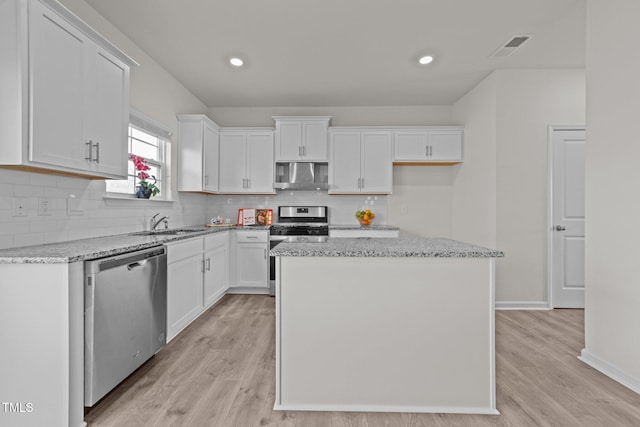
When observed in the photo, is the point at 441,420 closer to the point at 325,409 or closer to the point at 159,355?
the point at 325,409

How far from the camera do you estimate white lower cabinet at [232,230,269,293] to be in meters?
4.36

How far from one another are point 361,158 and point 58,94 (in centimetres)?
348

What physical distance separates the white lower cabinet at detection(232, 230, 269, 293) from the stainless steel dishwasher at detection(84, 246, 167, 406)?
184 cm

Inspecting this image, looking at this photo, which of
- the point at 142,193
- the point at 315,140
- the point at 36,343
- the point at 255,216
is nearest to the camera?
the point at 36,343

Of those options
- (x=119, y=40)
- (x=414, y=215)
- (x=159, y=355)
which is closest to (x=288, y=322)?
(x=159, y=355)

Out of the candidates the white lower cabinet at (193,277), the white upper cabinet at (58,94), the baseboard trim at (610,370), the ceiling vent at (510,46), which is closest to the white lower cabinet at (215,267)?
the white lower cabinet at (193,277)

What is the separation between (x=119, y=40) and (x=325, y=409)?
3400 mm

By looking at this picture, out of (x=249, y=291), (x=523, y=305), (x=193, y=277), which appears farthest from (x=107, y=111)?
(x=523, y=305)

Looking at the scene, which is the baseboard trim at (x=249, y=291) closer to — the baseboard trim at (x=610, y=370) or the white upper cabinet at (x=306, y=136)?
the white upper cabinet at (x=306, y=136)

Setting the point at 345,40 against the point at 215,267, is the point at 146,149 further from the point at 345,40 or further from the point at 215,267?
the point at 345,40

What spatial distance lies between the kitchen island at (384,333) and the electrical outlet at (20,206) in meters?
1.61

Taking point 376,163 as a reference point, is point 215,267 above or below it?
below

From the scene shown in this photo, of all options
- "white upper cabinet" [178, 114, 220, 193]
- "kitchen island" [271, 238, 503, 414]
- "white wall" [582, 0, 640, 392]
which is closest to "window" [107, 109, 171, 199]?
"white upper cabinet" [178, 114, 220, 193]

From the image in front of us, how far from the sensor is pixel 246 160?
183 inches
